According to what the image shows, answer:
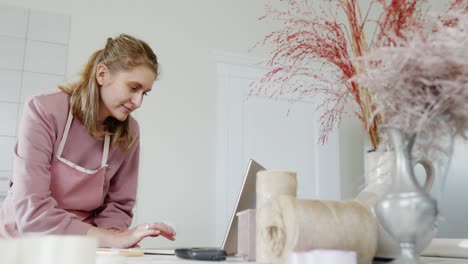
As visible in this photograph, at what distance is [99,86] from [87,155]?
0.75ft

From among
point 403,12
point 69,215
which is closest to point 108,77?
point 69,215

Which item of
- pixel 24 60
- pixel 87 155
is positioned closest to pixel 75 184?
pixel 87 155

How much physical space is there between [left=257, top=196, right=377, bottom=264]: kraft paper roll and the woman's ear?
1.05m

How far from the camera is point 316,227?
64 cm

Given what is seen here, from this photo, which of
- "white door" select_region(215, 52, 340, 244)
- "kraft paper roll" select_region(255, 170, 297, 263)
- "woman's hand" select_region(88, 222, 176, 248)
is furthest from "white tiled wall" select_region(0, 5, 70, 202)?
"kraft paper roll" select_region(255, 170, 297, 263)

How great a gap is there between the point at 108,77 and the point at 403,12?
1.09 m

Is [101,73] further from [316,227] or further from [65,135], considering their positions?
[316,227]

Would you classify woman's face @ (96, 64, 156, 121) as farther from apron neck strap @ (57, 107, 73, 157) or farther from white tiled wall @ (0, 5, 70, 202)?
white tiled wall @ (0, 5, 70, 202)

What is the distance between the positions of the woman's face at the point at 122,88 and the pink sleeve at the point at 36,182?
0.64 ft

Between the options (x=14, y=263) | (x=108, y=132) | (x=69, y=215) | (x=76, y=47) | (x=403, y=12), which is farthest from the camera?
(x=76, y=47)

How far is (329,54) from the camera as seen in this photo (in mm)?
809

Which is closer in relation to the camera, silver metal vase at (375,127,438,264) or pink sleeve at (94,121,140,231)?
silver metal vase at (375,127,438,264)

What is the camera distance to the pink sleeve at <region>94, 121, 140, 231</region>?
1.62 m

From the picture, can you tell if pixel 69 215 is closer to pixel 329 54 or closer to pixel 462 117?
pixel 329 54
